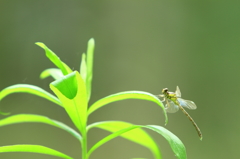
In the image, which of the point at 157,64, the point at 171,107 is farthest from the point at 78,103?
the point at 157,64

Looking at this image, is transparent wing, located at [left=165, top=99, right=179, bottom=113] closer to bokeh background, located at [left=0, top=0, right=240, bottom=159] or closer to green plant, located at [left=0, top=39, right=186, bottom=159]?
green plant, located at [left=0, top=39, right=186, bottom=159]

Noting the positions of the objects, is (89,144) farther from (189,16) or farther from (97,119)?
(189,16)

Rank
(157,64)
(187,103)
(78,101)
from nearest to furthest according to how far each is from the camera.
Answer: (78,101) → (187,103) → (157,64)

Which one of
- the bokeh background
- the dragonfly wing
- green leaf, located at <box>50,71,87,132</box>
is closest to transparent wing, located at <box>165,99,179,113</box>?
the dragonfly wing

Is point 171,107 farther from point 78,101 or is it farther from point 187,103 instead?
point 78,101

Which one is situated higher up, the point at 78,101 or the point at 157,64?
the point at 157,64

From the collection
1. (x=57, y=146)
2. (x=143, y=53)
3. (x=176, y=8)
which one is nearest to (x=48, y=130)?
(x=57, y=146)

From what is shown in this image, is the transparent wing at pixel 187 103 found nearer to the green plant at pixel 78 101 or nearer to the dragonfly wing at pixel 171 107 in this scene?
the dragonfly wing at pixel 171 107

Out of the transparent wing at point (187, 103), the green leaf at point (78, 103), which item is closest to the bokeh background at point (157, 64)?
the transparent wing at point (187, 103)
